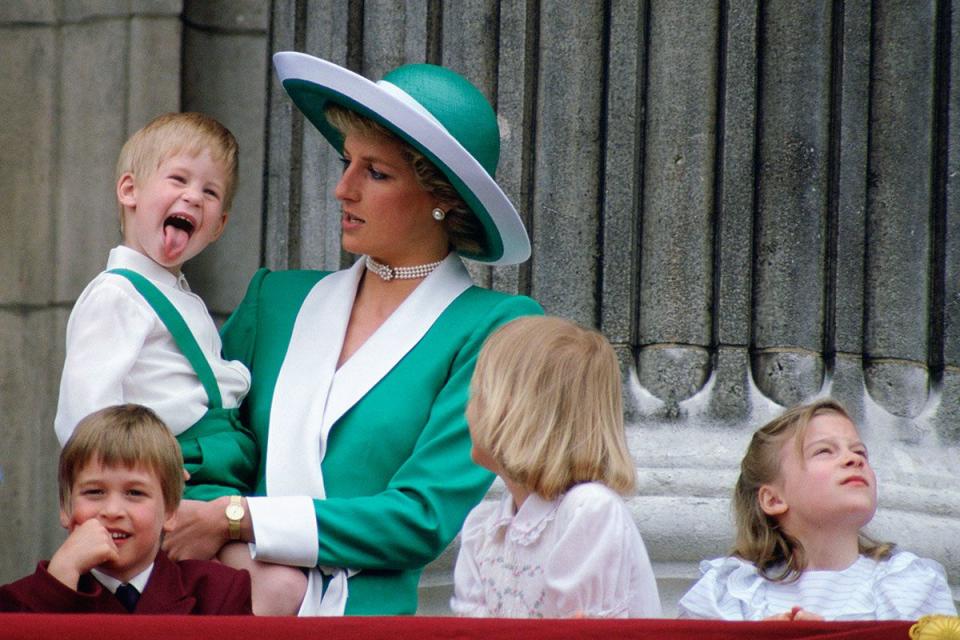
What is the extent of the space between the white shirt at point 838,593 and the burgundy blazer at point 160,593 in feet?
2.72

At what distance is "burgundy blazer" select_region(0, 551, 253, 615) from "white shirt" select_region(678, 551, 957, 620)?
0.83m

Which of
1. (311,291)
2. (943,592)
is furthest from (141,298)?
(943,592)

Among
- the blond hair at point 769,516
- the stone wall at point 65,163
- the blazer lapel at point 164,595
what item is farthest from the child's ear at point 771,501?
the stone wall at point 65,163

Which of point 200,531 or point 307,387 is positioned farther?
point 307,387

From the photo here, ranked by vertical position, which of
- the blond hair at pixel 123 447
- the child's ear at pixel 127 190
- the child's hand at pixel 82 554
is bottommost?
the child's hand at pixel 82 554

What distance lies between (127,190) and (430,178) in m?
0.58

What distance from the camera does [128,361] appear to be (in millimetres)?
3705

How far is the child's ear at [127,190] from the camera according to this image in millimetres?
3959

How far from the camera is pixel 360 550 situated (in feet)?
12.2

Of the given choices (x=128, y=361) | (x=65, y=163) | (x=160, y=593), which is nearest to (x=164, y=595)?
(x=160, y=593)

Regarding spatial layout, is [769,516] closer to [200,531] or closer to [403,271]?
[403,271]

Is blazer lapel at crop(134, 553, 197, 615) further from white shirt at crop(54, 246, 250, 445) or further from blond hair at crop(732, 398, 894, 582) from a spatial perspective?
blond hair at crop(732, 398, 894, 582)

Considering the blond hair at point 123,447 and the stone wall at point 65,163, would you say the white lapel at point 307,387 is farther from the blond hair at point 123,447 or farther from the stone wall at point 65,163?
the stone wall at point 65,163

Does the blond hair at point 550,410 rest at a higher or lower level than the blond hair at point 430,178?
lower
